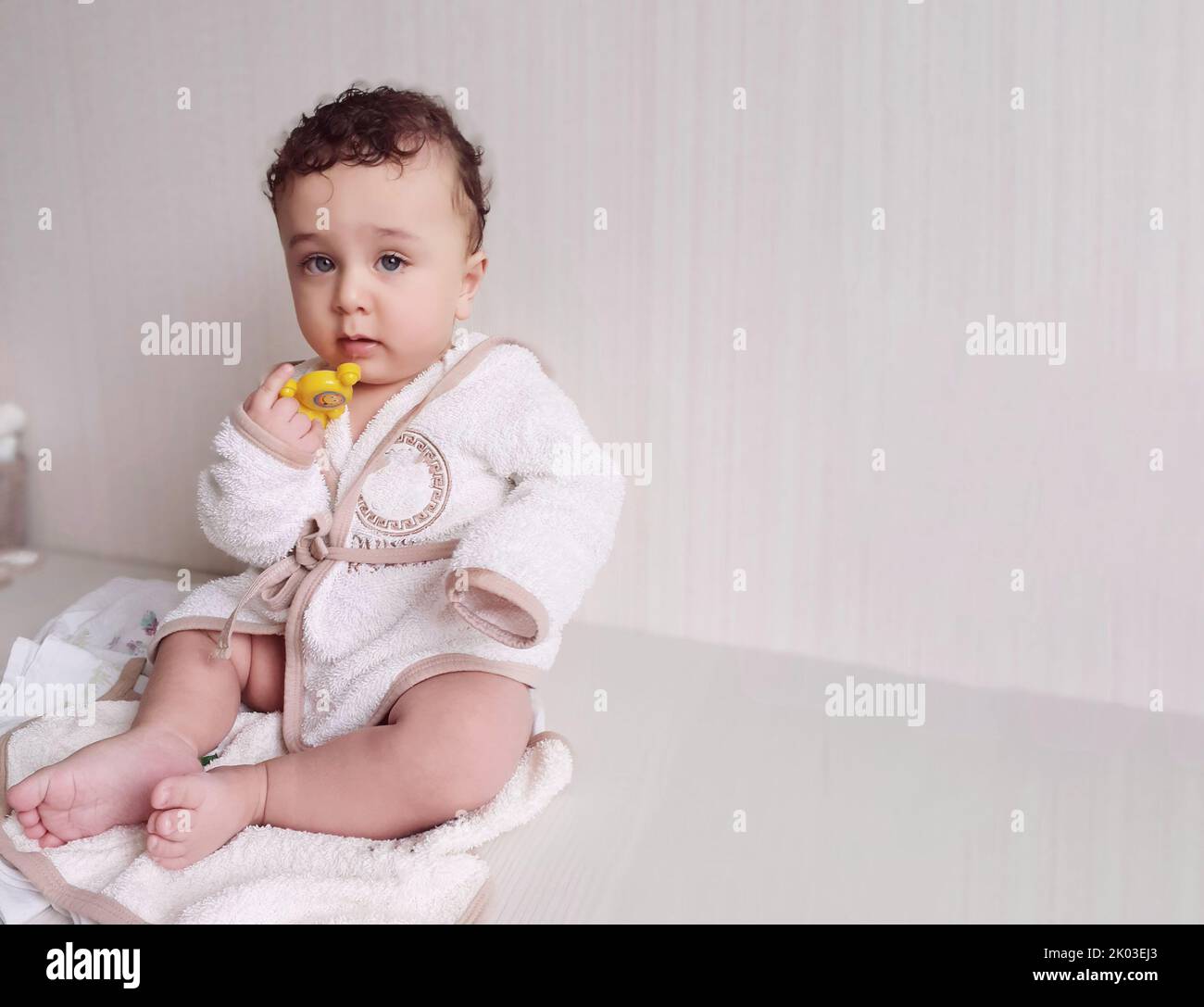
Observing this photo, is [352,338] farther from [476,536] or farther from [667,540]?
[667,540]

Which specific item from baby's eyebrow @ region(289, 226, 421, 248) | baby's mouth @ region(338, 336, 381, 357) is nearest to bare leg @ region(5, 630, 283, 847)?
baby's mouth @ region(338, 336, 381, 357)

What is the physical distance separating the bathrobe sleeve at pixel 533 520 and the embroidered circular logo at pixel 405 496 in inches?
2.1

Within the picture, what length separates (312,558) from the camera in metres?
1.17

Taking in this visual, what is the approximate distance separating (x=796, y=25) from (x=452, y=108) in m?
0.46

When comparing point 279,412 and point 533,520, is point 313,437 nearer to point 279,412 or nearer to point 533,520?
point 279,412

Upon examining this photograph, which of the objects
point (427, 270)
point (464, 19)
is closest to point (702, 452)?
point (427, 270)

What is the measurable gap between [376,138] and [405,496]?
0.36 m

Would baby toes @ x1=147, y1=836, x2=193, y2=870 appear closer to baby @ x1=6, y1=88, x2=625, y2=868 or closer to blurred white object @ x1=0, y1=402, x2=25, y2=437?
baby @ x1=6, y1=88, x2=625, y2=868

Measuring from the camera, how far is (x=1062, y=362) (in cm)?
131

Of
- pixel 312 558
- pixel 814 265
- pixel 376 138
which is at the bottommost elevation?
pixel 312 558

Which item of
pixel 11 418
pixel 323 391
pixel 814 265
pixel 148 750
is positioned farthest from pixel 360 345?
pixel 11 418

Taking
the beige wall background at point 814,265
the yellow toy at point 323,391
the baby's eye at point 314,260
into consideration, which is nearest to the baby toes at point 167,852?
the yellow toy at point 323,391

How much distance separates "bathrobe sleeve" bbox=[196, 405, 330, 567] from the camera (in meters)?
1.12

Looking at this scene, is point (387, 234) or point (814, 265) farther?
point (814, 265)
